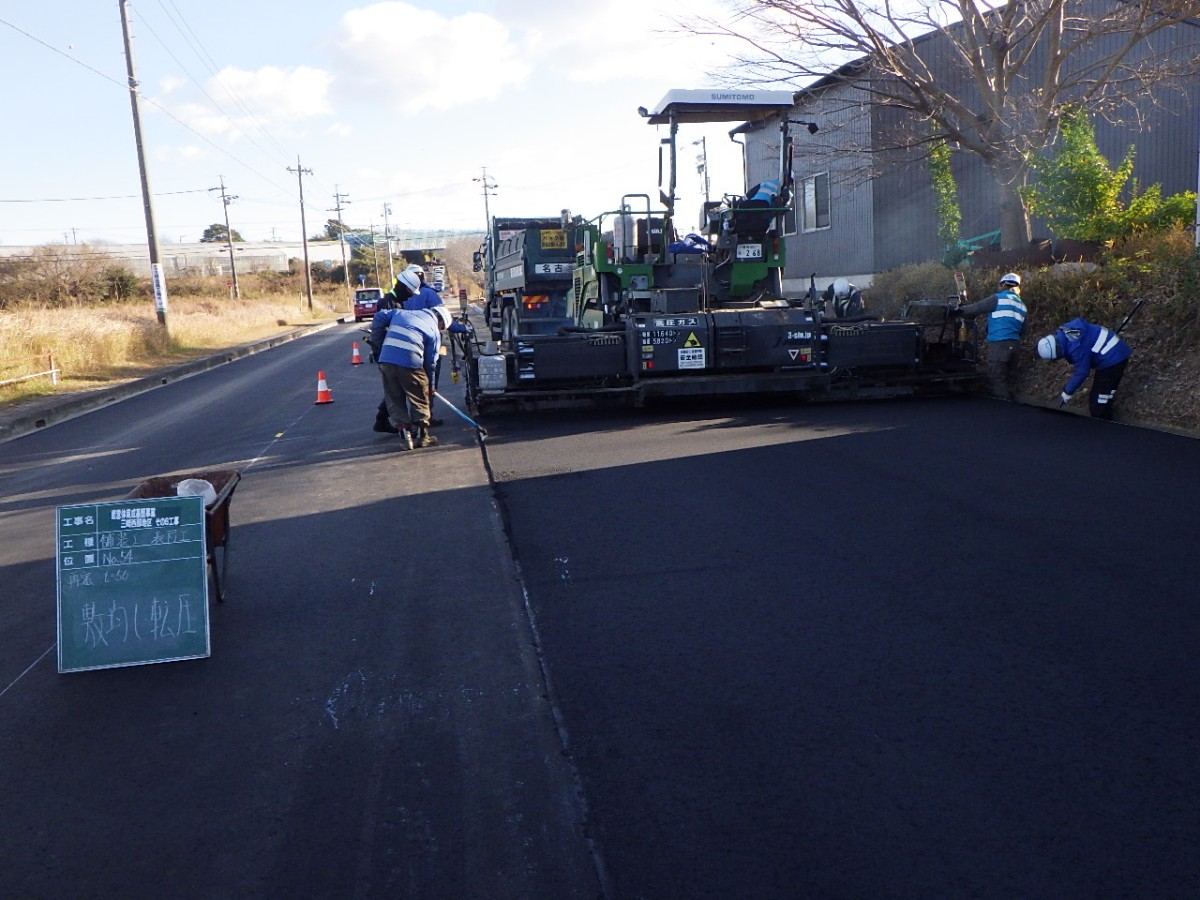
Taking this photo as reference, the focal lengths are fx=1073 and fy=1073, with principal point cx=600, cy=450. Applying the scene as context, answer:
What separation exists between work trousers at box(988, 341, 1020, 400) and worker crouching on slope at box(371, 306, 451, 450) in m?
6.42

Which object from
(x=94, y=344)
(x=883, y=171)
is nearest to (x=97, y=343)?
(x=94, y=344)

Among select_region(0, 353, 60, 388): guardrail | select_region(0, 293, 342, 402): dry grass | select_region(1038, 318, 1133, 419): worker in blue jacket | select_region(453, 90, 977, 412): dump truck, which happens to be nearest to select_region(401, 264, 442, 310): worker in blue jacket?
select_region(453, 90, 977, 412): dump truck

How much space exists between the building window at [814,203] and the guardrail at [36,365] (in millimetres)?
17440

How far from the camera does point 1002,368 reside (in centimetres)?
1276

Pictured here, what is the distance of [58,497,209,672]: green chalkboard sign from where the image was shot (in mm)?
5004

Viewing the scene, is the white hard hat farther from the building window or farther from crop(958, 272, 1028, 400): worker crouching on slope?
the building window

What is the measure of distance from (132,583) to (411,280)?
6664mm

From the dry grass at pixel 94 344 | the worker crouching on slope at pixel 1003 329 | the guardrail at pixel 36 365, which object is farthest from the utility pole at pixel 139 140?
the worker crouching on slope at pixel 1003 329

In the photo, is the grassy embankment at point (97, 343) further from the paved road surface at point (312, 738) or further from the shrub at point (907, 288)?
the shrub at point (907, 288)

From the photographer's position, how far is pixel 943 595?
555 centimetres

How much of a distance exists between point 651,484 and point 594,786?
5055mm

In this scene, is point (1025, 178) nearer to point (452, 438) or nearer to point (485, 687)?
Answer: point (452, 438)

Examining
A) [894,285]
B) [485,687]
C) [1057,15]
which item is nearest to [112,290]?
[894,285]

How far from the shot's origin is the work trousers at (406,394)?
10.6m
